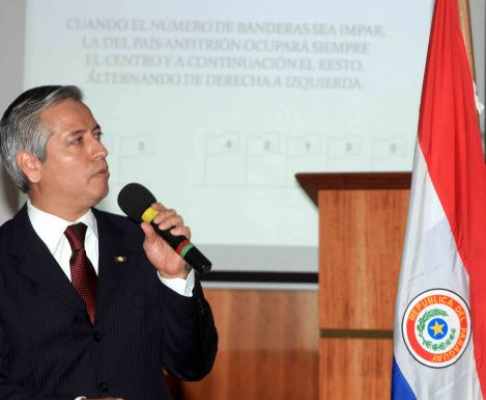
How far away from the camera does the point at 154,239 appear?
8.88ft

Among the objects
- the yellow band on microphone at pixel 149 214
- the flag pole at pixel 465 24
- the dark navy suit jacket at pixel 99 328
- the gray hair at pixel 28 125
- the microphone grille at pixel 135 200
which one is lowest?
the dark navy suit jacket at pixel 99 328

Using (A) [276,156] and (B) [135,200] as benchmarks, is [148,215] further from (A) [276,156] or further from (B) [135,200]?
(A) [276,156]

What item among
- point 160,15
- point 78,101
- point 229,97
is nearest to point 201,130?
point 229,97

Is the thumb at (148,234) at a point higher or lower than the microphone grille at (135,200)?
lower

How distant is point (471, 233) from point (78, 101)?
121 cm

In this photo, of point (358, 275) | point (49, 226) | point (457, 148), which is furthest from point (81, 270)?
point (457, 148)

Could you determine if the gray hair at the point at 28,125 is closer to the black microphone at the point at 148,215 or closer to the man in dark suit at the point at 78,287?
the man in dark suit at the point at 78,287

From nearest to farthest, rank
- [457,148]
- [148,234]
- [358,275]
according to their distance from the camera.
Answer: [148,234] → [457,148] → [358,275]

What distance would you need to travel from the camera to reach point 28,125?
2.75 meters

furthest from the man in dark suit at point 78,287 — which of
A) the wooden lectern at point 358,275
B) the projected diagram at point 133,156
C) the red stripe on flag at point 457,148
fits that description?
the projected diagram at point 133,156

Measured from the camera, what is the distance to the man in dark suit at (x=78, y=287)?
261 centimetres

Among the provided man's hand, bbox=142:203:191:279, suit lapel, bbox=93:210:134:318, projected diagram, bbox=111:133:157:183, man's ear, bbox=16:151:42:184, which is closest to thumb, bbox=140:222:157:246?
man's hand, bbox=142:203:191:279

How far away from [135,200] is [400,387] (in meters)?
0.91

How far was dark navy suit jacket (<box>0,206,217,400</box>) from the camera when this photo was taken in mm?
2605
